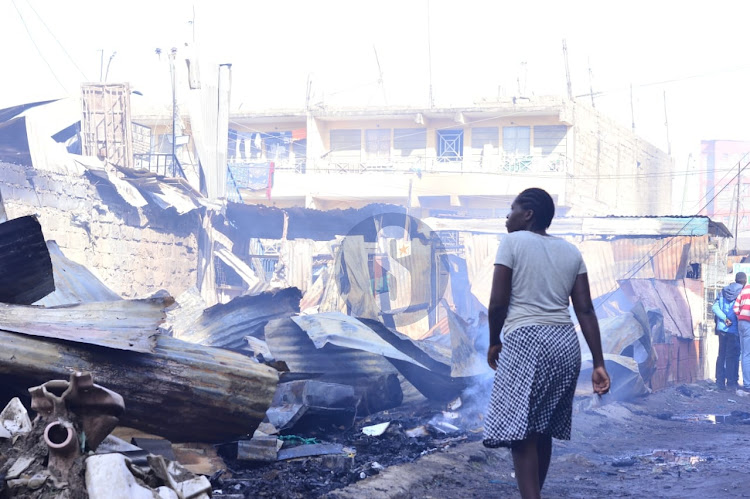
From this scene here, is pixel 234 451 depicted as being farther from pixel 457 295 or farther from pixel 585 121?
pixel 585 121

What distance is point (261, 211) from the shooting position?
61.8 feet

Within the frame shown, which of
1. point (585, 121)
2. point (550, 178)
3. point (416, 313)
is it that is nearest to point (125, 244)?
point (416, 313)

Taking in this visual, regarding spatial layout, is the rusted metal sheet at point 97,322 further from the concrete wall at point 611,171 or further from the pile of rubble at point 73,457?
the concrete wall at point 611,171

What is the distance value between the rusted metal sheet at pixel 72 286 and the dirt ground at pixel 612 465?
273cm

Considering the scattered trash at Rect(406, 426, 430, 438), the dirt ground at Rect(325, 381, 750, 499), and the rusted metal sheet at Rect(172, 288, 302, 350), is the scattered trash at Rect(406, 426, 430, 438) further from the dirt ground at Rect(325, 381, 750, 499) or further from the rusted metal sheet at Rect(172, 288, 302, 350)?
the rusted metal sheet at Rect(172, 288, 302, 350)

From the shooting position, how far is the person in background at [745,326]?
11.2 metres

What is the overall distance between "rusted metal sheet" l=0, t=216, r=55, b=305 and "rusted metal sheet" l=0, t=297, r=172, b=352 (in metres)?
0.25

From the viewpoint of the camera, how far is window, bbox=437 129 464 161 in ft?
97.5

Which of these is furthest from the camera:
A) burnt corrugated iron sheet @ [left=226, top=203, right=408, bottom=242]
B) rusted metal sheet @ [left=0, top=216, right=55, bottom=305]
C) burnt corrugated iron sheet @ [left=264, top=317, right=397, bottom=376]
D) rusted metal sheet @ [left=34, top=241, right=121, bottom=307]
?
burnt corrugated iron sheet @ [left=226, top=203, right=408, bottom=242]

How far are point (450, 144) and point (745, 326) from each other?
63.9 ft

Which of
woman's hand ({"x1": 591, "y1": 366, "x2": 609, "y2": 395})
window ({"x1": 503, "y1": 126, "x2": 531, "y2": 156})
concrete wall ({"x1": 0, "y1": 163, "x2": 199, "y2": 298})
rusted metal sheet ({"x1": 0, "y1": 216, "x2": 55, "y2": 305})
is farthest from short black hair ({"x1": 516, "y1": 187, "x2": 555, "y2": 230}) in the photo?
window ({"x1": 503, "y1": 126, "x2": 531, "y2": 156})

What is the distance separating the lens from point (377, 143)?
3020cm

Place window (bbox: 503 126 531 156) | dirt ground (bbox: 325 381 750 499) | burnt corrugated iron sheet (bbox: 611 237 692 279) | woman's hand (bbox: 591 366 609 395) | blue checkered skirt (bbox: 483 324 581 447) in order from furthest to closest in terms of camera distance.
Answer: window (bbox: 503 126 531 156) < burnt corrugated iron sheet (bbox: 611 237 692 279) < dirt ground (bbox: 325 381 750 499) < woman's hand (bbox: 591 366 609 395) < blue checkered skirt (bbox: 483 324 581 447)

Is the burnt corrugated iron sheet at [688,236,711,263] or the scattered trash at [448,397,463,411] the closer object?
the scattered trash at [448,397,463,411]
